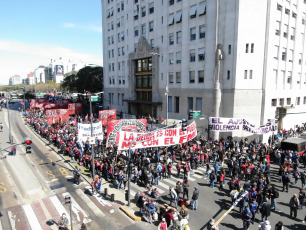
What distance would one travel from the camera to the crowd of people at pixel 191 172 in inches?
512

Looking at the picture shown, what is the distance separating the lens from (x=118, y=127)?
62.6 ft

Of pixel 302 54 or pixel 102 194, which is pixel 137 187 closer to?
pixel 102 194

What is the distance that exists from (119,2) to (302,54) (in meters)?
39.2

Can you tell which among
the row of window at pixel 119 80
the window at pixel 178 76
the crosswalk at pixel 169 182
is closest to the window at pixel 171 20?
the window at pixel 178 76

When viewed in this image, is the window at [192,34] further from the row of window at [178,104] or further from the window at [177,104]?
the window at [177,104]

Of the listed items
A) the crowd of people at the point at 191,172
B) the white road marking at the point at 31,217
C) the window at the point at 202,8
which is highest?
the window at the point at 202,8

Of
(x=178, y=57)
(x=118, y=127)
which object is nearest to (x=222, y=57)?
(x=178, y=57)

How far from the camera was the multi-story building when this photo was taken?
30250mm

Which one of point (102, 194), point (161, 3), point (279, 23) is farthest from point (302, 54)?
point (102, 194)

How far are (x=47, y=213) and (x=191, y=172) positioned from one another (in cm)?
1203

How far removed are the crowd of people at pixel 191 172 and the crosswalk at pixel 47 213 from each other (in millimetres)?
1709

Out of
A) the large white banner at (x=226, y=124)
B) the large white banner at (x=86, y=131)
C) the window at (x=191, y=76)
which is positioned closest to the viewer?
the large white banner at (x=86, y=131)

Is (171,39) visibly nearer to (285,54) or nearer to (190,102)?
(190,102)

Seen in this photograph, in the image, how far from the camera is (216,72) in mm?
31719
